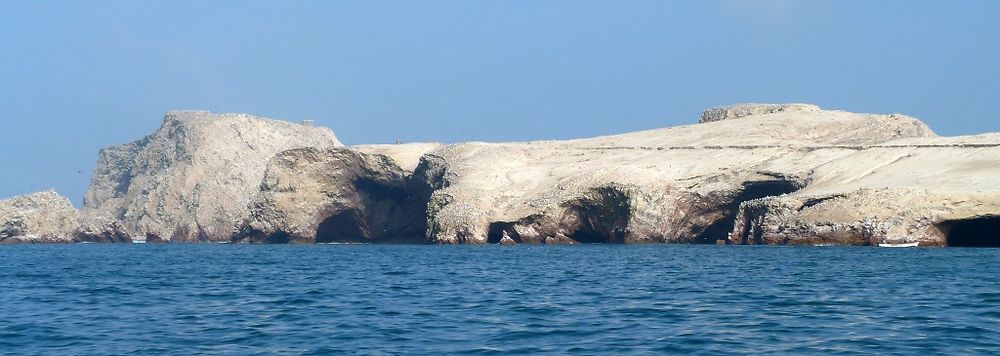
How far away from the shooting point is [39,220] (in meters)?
89.6

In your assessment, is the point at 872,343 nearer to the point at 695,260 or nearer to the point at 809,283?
the point at 809,283

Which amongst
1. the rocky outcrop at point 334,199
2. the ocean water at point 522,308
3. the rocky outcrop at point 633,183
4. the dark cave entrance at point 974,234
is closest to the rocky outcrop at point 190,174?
the rocky outcrop at point 334,199

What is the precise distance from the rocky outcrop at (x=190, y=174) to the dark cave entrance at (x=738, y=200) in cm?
3260

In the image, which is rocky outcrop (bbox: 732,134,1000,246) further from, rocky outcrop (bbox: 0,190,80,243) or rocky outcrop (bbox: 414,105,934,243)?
rocky outcrop (bbox: 0,190,80,243)

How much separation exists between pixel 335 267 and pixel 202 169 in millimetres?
64367

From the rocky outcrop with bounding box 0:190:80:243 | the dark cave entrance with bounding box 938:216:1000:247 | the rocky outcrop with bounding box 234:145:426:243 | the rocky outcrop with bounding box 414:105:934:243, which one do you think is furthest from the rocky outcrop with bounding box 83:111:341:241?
the dark cave entrance with bounding box 938:216:1000:247

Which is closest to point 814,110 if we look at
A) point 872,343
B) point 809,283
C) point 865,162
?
point 865,162

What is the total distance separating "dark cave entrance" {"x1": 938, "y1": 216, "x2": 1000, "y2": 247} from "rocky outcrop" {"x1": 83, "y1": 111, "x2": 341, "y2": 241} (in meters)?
47.3

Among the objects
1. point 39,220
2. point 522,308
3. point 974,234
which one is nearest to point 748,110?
point 974,234

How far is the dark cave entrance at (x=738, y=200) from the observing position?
64.2 metres

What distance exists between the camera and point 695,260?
42.8 metres

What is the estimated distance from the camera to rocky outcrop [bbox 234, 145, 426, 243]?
80875mm

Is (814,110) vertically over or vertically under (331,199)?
over

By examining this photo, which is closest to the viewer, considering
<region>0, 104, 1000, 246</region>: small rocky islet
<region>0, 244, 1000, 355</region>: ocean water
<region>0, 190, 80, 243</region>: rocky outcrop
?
<region>0, 244, 1000, 355</region>: ocean water
